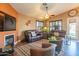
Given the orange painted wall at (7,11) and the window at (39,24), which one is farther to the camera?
the window at (39,24)

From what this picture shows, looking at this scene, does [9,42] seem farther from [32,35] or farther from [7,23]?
[32,35]

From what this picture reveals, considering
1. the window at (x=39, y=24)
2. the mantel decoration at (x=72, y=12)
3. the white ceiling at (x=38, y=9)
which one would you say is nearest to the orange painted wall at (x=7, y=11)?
the white ceiling at (x=38, y=9)

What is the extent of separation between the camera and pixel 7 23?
89.4 inches

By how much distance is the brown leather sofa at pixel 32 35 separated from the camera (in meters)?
2.56

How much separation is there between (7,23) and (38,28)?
0.80m

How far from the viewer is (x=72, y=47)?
2596mm

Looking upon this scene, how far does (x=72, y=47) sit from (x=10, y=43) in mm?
1671

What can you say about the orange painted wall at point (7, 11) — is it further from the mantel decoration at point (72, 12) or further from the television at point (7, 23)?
the mantel decoration at point (72, 12)

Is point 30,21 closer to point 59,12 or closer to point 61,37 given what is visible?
point 59,12

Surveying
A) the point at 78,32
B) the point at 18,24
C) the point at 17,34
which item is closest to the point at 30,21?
the point at 18,24

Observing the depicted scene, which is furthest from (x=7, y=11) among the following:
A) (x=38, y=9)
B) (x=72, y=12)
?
(x=72, y=12)

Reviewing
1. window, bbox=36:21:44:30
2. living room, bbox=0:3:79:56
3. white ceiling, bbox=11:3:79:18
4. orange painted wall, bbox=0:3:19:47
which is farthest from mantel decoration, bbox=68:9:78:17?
orange painted wall, bbox=0:3:19:47

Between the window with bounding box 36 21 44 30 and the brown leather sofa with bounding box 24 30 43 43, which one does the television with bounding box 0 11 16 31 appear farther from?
the window with bounding box 36 21 44 30

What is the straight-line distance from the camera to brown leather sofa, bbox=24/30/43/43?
2556mm
